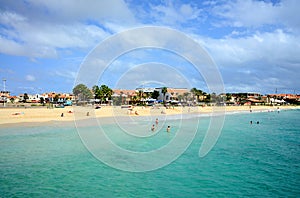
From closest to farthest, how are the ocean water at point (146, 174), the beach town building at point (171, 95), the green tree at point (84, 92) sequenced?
the ocean water at point (146, 174)
the green tree at point (84, 92)
the beach town building at point (171, 95)

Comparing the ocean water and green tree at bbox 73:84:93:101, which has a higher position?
green tree at bbox 73:84:93:101

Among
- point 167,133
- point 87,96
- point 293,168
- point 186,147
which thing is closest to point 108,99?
point 87,96

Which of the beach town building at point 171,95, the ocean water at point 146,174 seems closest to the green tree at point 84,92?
the beach town building at point 171,95

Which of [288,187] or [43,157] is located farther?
[43,157]

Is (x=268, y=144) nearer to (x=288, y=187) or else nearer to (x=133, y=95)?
(x=288, y=187)

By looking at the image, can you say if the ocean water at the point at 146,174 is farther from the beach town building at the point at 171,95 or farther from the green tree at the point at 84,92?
the beach town building at the point at 171,95

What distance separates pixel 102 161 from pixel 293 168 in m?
11.2

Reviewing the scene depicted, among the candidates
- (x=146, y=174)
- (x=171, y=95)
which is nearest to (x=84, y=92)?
(x=171, y=95)

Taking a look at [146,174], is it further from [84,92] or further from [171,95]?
[171,95]

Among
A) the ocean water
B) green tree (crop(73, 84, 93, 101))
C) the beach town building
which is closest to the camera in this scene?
the ocean water

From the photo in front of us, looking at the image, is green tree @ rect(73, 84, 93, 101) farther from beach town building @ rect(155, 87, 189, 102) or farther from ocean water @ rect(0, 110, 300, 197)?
ocean water @ rect(0, 110, 300, 197)

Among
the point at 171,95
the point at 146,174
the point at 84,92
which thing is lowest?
the point at 146,174

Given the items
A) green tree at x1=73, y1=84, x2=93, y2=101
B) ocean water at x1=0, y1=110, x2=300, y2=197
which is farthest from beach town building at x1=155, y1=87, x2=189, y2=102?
ocean water at x1=0, y1=110, x2=300, y2=197

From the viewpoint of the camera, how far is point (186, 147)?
1928cm
